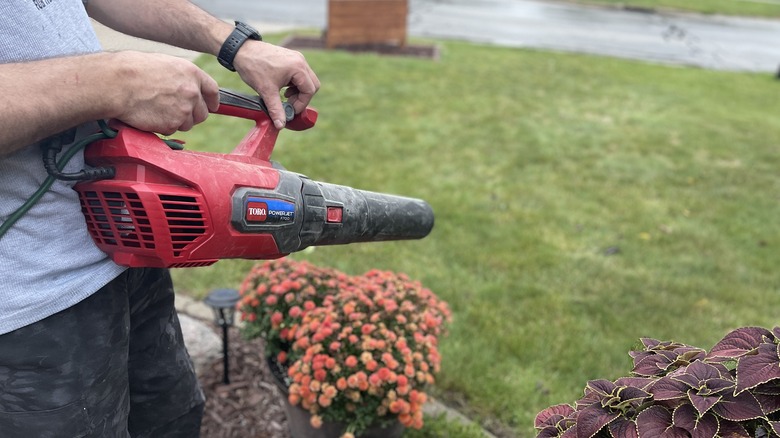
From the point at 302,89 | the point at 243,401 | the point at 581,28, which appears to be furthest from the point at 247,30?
the point at 581,28

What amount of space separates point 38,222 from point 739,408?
140 centimetres

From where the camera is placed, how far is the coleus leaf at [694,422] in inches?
43.7

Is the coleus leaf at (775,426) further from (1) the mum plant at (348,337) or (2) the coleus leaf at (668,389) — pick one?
(1) the mum plant at (348,337)

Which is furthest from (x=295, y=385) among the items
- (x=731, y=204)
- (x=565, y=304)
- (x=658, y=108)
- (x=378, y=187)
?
(x=658, y=108)

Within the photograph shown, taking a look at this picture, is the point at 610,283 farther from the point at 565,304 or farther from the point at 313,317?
the point at 313,317

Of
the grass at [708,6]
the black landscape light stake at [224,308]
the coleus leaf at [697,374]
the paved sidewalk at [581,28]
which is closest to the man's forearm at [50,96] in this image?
the coleus leaf at [697,374]

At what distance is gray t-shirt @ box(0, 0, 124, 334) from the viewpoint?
1204 mm

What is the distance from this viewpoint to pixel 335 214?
5.36 feet

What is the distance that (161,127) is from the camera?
1265 mm

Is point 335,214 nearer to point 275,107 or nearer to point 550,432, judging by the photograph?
point 275,107

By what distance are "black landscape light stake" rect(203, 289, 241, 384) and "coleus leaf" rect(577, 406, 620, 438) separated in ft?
6.21

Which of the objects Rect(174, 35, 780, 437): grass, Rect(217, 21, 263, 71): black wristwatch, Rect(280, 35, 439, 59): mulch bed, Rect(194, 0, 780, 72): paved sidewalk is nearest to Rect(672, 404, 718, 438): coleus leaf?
Rect(217, 21, 263, 71): black wristwatch

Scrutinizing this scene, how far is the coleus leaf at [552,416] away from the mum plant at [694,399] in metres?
0.01

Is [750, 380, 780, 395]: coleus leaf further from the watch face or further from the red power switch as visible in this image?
the watch face
